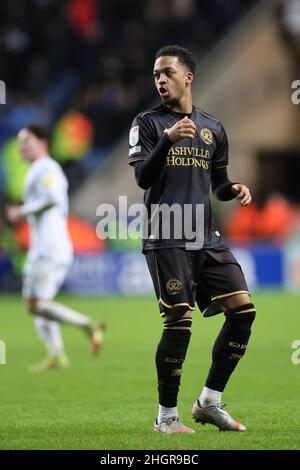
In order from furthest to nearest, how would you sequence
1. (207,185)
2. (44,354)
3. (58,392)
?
(44,354) → (58,392) → (207,185)

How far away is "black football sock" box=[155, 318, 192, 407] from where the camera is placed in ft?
20.9

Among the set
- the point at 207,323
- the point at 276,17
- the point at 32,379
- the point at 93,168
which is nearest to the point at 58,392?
the point at 32,379

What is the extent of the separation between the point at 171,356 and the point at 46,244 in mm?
4823

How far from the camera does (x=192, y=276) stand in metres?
6.54

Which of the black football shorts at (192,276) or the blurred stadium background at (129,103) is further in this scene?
the blurred stadium background at (129,103)

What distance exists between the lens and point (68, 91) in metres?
23.4

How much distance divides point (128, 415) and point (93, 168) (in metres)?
15.1

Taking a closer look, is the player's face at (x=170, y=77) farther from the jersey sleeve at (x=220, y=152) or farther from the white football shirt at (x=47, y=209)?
the white football shirt at (x=47, y=209)

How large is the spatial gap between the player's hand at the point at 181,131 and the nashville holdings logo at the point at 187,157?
40 cm

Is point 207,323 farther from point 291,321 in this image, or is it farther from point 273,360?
point 273,360

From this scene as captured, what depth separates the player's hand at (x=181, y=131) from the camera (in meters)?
6.05
